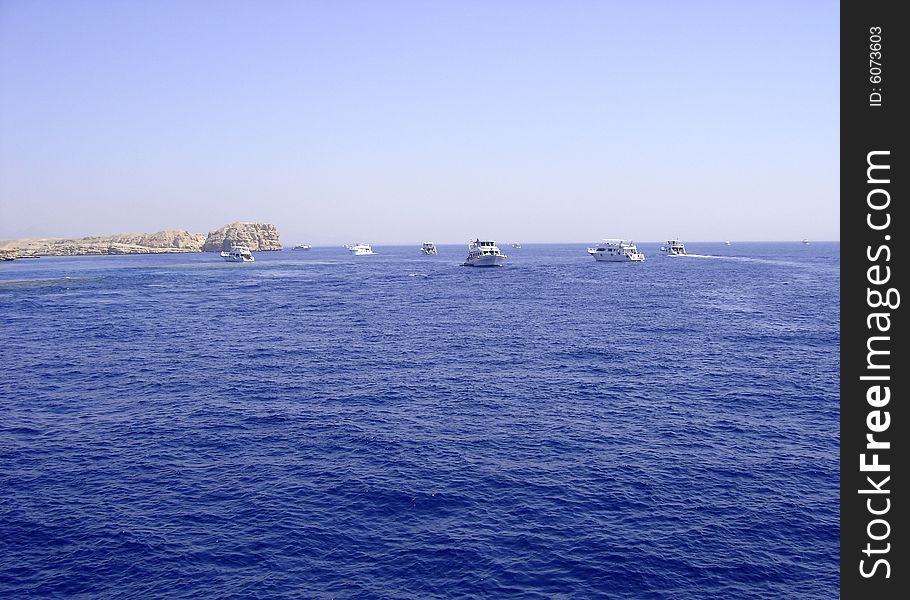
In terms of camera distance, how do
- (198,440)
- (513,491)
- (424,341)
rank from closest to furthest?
(513,491), (198,440), (424,341)

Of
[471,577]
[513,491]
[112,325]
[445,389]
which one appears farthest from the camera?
[112,325]

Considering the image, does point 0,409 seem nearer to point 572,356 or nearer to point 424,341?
point 424,341

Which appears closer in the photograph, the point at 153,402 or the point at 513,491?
the point at 513,491

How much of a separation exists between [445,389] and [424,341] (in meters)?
26.6

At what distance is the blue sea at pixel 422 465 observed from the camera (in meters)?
29.1

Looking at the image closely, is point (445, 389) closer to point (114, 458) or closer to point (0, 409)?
point (114, 458)

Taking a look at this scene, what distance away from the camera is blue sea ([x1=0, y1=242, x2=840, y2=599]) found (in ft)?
95.5

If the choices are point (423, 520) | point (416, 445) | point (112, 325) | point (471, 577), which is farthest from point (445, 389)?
point (112, 325)

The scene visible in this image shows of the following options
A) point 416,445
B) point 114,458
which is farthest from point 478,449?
point 114,458

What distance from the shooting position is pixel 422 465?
41.4 meters

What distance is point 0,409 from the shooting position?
54719 millimetres
